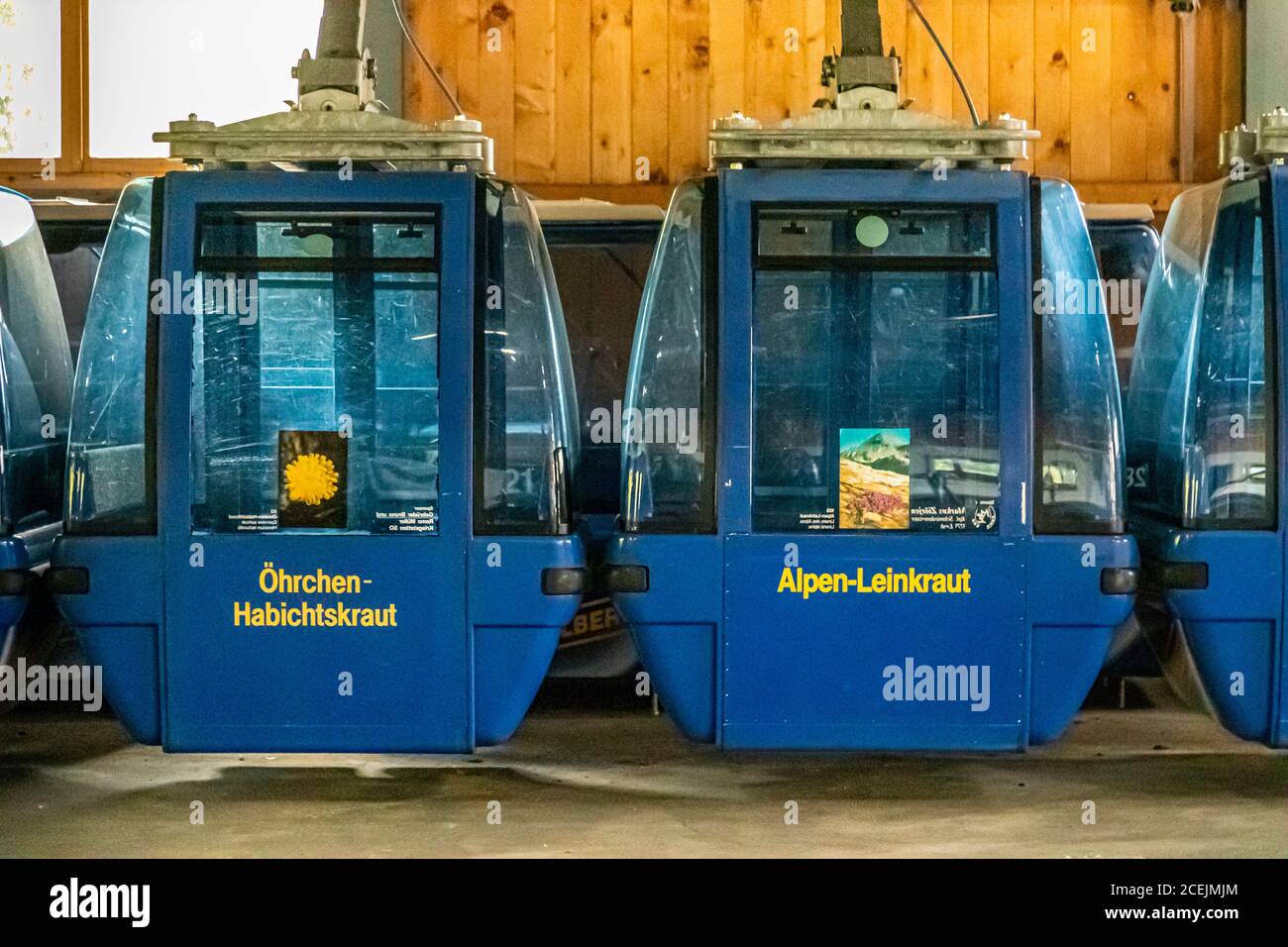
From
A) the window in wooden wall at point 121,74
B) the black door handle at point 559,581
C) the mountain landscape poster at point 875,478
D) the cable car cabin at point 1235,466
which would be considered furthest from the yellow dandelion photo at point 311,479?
the window in wooden wall at point 121,74

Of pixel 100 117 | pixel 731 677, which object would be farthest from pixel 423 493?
pixel 100 117

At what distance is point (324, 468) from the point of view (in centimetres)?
551

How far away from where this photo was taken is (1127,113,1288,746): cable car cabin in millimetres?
5527

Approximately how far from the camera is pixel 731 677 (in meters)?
5.53

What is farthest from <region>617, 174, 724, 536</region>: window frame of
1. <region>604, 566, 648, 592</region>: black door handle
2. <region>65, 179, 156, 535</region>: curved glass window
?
<region>65, 179, 156, 535</region>: curved glass window

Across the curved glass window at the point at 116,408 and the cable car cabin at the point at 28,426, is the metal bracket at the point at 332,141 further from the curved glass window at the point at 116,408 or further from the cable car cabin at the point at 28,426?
the cable car cabin at the point at 28,426

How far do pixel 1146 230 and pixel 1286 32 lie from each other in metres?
1.87

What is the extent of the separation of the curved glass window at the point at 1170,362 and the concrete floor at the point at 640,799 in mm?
1122

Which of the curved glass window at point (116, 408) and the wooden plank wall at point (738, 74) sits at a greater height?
the wooden plank wall at point (738, 74)

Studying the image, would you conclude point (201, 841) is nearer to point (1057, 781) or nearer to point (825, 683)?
point (825, 683)

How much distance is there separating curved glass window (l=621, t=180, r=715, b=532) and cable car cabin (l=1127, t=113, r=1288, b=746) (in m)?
1.73

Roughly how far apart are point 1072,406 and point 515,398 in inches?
77.5

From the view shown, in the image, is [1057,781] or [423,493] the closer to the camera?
[423,493]

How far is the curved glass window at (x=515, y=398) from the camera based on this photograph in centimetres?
553
